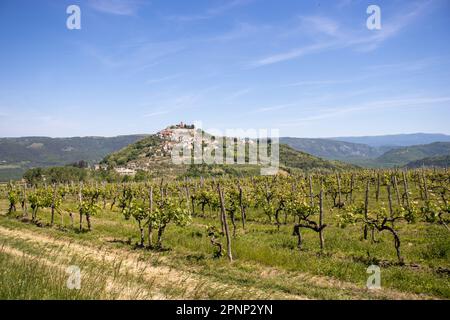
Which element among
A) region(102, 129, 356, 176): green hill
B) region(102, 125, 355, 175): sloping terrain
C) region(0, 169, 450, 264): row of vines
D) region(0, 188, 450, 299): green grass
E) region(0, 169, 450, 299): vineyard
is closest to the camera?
region(0, 169, 450, 299): vineyard

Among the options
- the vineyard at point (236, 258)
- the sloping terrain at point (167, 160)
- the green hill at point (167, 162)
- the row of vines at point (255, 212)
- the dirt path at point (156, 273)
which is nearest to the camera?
the vineyard at point (236, 258)

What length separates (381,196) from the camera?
33062mm

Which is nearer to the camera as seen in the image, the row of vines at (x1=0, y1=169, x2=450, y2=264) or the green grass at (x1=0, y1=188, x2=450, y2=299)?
the green grass at (x1=0, y1=188, x2=450, y2=299)

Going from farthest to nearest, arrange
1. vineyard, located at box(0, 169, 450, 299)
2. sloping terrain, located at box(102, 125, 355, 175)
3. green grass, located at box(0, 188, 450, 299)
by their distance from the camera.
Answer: sloping terrain, located at box(102, 125, 355, 175) < green grass, located at box(0, 188, 450, 299) < vineyard, located at box(0, 169, 450, 299)

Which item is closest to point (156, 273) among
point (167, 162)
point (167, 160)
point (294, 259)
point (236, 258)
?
point (236, 258)

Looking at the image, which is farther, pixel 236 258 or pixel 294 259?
pixel 236 258

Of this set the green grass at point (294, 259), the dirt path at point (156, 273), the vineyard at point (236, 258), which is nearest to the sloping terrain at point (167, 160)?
the vineyard at point (236, 258)

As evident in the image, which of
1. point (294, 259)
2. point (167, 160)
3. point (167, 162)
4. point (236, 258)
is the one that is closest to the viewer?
point (294, 259)

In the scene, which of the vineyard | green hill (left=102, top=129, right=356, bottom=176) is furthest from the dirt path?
green hill (left=102, top=129, right=356, bottom=176)

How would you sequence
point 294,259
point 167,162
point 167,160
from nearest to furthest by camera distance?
point 294,259, point 167,162, point 167,160

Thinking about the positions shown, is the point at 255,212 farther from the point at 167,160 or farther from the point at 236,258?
the point at 167,160

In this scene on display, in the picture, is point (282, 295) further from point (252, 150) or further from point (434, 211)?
point (252, 150)

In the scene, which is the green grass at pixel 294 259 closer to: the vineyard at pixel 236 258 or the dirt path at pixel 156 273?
the vineyard at pixel 236 258

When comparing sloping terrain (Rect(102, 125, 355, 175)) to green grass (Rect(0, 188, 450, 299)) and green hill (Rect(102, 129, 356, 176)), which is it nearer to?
green hill (Rect(102, 129, 356, 176))
